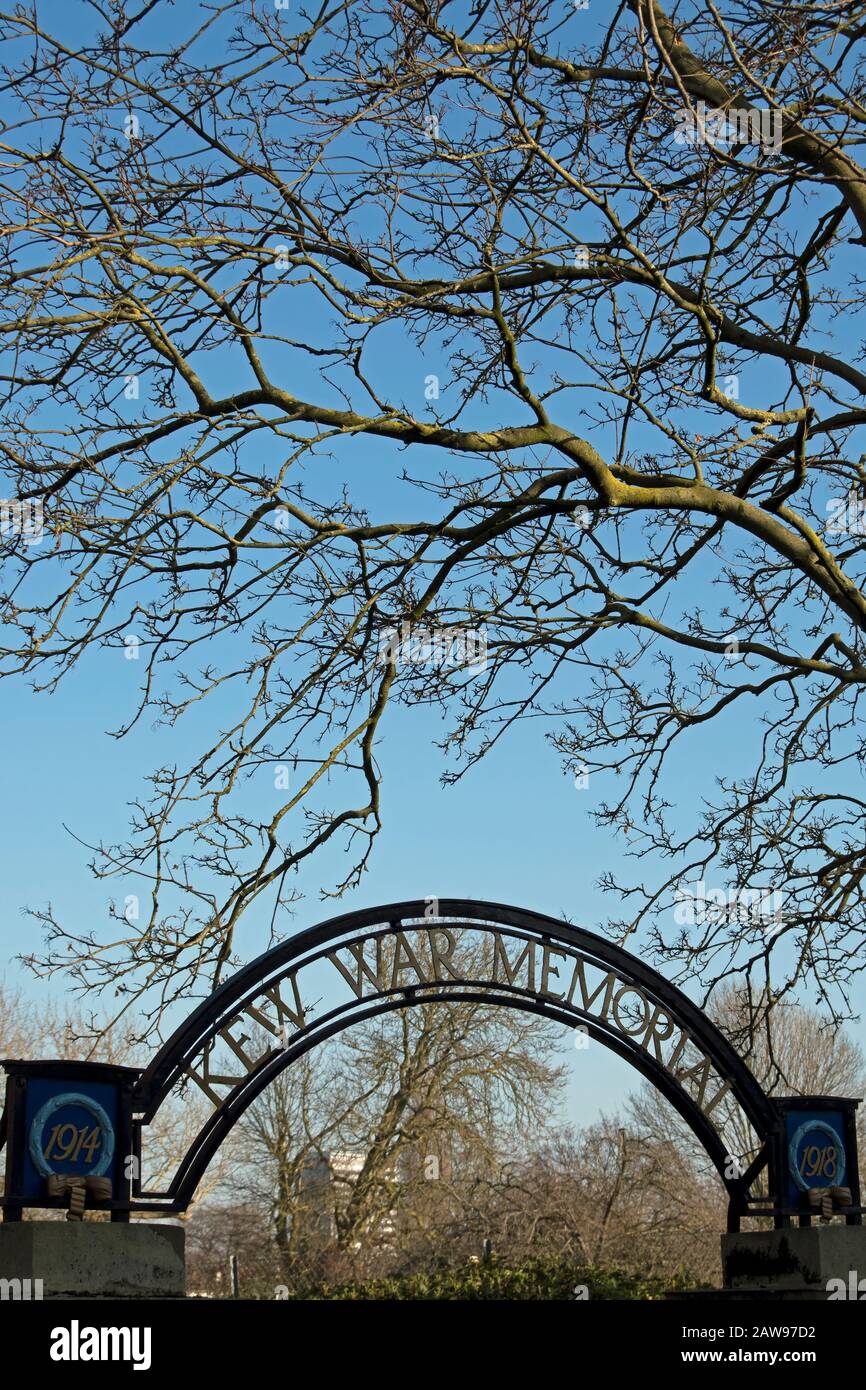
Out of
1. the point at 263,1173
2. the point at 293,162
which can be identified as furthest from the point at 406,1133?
the point at 293,162

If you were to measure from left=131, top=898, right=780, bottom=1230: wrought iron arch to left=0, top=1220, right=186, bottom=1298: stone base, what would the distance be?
376 millimetres

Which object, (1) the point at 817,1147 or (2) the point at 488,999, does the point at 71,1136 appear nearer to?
(2) the point at 488,999

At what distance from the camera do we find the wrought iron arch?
30.2ft

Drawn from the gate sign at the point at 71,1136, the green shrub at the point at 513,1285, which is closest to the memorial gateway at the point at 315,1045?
the gate sign at the point at 71,1136

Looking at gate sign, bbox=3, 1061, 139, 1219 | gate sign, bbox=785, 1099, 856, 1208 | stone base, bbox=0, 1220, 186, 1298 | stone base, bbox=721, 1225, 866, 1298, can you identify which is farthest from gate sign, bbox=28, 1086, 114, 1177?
gate sign, bbox=785, 1099, 856, 1208

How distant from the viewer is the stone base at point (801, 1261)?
9.99 metres

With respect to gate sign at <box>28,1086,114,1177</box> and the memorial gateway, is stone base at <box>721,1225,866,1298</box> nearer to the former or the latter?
the memorial gateway

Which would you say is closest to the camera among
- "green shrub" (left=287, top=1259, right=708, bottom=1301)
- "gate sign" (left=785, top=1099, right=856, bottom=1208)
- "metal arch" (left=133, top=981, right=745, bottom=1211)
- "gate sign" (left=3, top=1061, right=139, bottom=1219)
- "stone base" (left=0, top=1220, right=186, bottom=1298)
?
"stone base" (left=0, top=1220, right=186, bottom=1298)

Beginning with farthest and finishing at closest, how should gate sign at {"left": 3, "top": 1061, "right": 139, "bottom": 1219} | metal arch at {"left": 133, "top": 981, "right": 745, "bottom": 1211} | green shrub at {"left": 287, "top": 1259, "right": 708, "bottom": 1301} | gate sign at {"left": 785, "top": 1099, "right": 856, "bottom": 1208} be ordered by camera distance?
green shrub at {"left": 287, "top": 1259, "right": 708, "bottom": 1301} → gate sign at {"left": 785, "top": 1099, "right": 856, "bottom": 1208} → metal arch at {"left": 133, "top": 981, "right": 745, "bottom": 1211} → gate sign at {"left": 3, "top": 1061, "right": 139, "bottom": 1219}

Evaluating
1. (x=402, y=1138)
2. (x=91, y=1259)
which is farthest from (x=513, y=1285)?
(x=91, y=1259)

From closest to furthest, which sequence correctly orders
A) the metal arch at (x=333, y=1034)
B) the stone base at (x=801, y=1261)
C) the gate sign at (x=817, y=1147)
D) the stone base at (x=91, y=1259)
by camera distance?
1. the stone base at (x=91, y=1259)
2. the metal arch at (x=333, y=1034)
3. the stone base at (x=801, y=1261)
4. the gate sign at (x=817, y=1147)

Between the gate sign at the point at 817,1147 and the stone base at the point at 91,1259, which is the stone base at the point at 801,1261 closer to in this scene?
the gate sign at the point at 817,1147

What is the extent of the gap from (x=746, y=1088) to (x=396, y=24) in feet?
23.6
